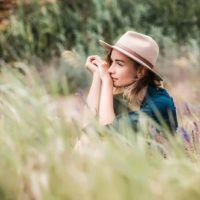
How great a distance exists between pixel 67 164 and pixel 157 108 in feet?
5.27

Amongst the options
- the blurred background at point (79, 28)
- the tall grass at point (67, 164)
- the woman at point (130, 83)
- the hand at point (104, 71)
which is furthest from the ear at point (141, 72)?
the blurred background at point (79, 28)

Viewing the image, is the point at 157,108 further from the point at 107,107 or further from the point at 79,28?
the point at 79,28

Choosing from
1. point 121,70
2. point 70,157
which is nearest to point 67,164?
point 70,157

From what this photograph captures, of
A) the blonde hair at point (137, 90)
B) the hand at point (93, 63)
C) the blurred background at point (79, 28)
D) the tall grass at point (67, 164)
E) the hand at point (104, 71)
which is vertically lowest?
the tall grass at point (67, 164)

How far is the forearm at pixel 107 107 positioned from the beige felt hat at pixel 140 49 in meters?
0.20

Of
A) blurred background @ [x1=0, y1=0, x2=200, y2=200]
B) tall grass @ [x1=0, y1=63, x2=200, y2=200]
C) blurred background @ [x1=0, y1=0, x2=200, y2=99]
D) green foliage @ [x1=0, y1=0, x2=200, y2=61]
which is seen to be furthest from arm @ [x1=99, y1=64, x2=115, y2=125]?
green foliage @ [x1=0, y1=0, x2=200, y2=61]

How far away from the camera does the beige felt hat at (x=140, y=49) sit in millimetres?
4289

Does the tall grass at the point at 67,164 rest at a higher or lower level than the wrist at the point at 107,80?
lower

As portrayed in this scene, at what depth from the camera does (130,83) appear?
4.29 metres

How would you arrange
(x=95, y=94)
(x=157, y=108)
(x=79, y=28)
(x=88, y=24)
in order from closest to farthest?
(x=157, y=108) → (x=95, y=94) → (x=88, y=24) → (x=79, y=28)

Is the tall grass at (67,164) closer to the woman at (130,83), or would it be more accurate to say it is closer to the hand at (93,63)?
the woman at (130,83)

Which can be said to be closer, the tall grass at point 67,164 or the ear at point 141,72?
the tall grass at point 67,164

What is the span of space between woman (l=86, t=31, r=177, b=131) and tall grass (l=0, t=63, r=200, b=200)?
1.06 m

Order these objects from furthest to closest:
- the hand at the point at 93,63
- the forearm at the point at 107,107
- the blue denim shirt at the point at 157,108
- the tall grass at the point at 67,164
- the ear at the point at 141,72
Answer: the hand at the point at 93,63 → the ear at the point at 141,72 → the forearm at the point at 107,107 → the blue denim shirt at the point at 157,108 → the tall grass at the point at 67,164
